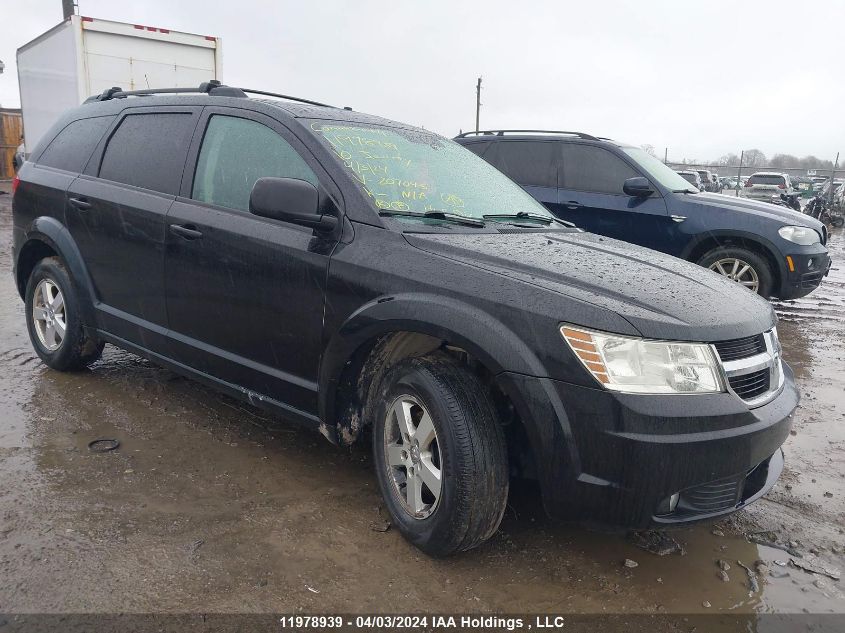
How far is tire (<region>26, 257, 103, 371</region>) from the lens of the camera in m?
4.33

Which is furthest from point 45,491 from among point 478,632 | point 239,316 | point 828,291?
point 828,291

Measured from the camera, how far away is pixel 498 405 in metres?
2.63

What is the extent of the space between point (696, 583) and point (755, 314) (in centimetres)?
106

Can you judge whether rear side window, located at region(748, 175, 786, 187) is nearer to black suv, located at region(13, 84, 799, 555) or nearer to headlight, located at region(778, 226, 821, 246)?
headlight, located at region(778, 226, 821, 246)

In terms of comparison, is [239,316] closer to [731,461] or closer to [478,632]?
[478,632]

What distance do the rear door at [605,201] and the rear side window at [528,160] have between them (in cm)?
15

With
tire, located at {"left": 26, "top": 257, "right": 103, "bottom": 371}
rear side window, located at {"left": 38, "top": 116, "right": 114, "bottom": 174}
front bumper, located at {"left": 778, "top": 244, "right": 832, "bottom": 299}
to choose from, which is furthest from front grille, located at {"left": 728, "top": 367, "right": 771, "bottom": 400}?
front bumper, located at {"left": 778, "top": 244, "right": 832, "bottom": 299}

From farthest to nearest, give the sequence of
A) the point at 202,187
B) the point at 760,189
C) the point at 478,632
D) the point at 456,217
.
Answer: the point at 760,189
the point at 202,187
the point at 456,217
the point at 478,632

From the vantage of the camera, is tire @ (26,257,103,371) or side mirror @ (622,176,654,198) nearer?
tire @ (26,257,103,371)

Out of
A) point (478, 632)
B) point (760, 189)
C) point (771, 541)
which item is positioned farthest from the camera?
point (760, 189)

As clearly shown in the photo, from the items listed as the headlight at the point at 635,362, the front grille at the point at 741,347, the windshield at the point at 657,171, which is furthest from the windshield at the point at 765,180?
the headlight at the point at 635,362

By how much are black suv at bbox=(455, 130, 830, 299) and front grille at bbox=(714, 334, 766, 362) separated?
177 inches

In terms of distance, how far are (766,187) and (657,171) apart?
19.3m

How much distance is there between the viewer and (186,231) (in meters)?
3.43
